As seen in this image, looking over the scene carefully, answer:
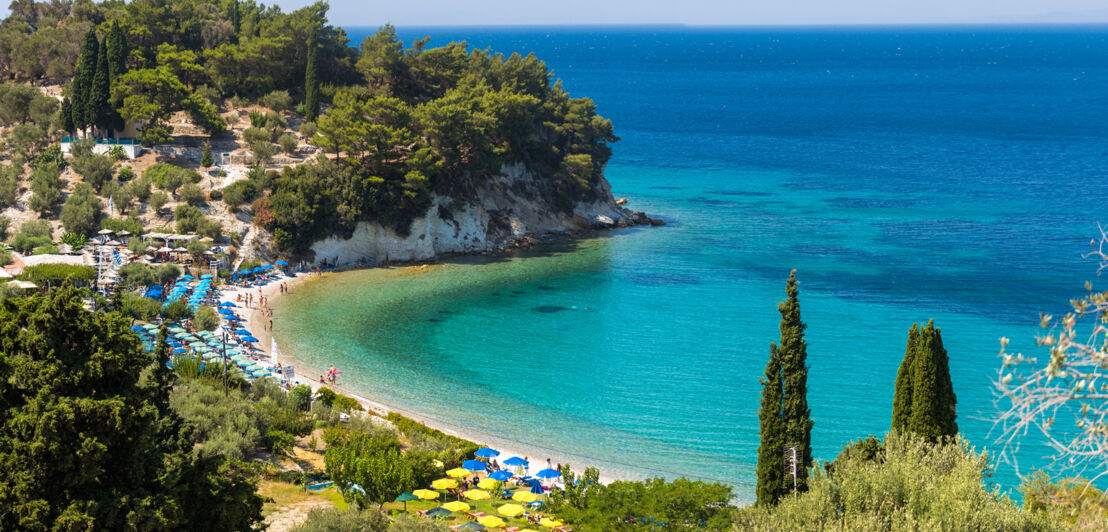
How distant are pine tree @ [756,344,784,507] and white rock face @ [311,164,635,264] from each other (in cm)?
4757

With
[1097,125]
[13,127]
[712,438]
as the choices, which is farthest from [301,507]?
[1097,125]

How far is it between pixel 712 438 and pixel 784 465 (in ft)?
47.5

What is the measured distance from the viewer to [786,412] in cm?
2705

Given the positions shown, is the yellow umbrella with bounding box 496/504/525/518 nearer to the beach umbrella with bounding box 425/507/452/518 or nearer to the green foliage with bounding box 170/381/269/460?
the beach umbrella with bounding box 425/507/452/518

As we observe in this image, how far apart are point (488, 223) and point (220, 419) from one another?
A: 44480mm

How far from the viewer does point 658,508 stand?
1071 inches

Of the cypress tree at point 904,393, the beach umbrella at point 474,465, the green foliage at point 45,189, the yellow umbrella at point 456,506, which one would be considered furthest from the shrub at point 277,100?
the cypress tree at point 904,393

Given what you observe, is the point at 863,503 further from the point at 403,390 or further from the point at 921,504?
the point at 403,390

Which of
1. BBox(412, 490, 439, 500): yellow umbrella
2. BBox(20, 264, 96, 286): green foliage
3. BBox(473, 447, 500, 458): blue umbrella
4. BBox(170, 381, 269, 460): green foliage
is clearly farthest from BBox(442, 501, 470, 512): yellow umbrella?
BBox(20, 264, 96, 286): green foliage

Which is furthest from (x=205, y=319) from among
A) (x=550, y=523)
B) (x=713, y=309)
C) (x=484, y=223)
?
(x=713, y=309)

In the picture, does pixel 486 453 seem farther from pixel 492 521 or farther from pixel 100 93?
pixel 100 93

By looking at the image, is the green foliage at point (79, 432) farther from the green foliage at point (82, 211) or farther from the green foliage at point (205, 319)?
the green foliage at point (82, 211)

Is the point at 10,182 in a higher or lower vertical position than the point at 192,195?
higher

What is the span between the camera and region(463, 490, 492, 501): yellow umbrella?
3322 cm
